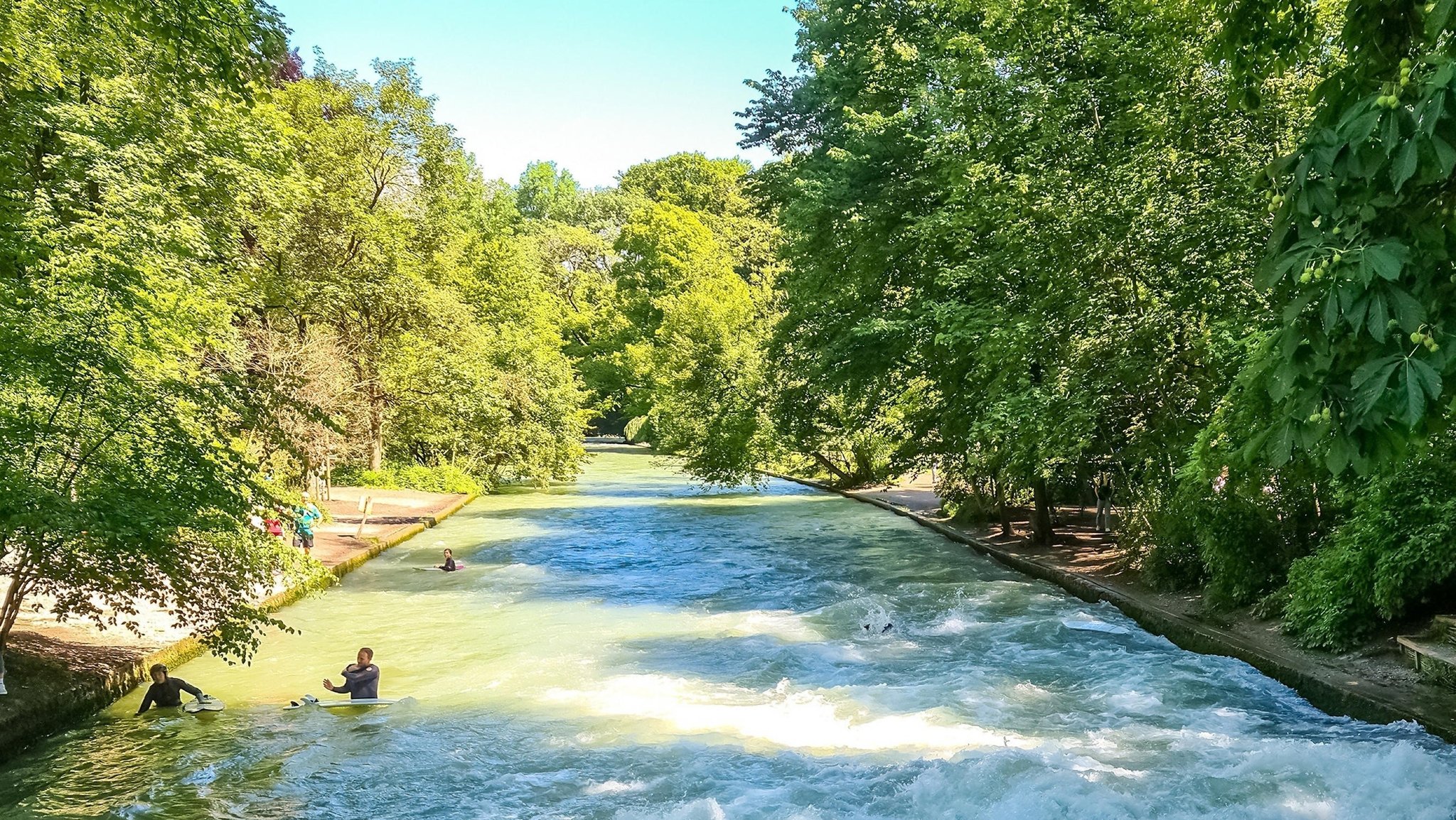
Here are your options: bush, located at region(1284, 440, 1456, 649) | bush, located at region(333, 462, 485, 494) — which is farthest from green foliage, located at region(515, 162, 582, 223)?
bush, located at region(1284, 440, 1456, 649)

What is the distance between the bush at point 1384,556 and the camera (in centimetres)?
969

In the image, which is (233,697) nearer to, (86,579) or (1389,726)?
(86,579)

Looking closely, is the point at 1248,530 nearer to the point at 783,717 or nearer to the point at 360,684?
the point at 783,717

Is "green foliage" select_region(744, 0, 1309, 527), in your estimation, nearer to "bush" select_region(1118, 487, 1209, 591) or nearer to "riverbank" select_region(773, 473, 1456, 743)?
"bush" select_region(1118, 487, 1209, 591)

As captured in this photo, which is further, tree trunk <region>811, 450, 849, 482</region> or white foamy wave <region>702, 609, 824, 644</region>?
tree trunk <region>811, 450, 849, 482</region>

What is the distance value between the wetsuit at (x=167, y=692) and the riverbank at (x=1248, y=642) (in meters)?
11.3

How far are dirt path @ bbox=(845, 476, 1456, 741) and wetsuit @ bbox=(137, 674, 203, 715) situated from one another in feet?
37.3

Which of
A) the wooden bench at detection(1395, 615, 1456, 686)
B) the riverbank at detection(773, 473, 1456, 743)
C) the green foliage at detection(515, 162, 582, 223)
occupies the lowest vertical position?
the riverbank at detection(773, 473, 1456, 743)

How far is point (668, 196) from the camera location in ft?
255

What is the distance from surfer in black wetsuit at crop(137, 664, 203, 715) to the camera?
37.3ft

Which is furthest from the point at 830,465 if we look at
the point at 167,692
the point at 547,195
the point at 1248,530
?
the point at 547,195

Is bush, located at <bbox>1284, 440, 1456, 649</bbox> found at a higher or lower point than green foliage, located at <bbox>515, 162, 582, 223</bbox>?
lower

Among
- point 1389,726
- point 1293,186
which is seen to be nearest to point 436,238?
point 1389,726

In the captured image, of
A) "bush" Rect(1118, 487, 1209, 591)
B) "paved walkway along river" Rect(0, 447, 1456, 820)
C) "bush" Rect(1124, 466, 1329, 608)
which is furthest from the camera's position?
"bush" Rect(1118, 487, 1209, 591)
